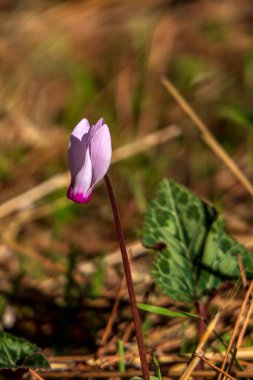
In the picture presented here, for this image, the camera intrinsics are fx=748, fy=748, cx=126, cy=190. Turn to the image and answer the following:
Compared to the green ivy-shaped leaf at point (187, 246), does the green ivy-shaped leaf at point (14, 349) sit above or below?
above

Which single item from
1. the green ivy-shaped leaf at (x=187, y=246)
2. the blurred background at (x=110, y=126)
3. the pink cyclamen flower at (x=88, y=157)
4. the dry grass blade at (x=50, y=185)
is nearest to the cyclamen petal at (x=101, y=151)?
the pink cyclamen flower at (x=88, y=157)

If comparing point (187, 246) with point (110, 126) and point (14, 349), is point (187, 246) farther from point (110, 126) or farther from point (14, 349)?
point (110, 126)

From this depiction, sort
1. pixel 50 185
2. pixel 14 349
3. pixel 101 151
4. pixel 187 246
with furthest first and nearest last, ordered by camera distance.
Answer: pixel 50 185 < pixel 187 246 < pixel 14 349 < pixel 101 151

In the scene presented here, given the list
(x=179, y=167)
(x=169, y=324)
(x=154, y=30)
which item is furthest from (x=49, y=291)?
(x=154, y=30)

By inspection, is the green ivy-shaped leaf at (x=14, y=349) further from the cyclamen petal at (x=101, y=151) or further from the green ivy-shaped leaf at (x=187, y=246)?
the cyclamen petal at (x=101, y=151)

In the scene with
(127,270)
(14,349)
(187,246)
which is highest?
(127,270)

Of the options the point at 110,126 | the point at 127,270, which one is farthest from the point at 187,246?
the point at 110,126
